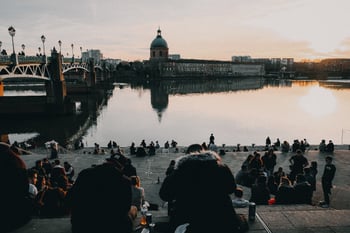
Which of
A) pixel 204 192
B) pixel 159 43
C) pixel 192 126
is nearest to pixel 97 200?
pixel 204 192

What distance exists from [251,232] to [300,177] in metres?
2.68

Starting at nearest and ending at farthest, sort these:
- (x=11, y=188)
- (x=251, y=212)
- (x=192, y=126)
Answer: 1. (x=11, y=188)
2. (x=251, y=212)
3. (x=192, y=126)

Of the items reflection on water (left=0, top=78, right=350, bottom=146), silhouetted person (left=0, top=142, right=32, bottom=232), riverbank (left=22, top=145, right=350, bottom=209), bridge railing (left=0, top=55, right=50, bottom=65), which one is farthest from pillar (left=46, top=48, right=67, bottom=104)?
silhouetted person (left=0, top=142, right=32, bottom=232)

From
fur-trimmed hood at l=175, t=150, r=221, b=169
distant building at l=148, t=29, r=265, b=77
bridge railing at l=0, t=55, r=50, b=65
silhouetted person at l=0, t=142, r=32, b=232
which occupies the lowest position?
silhouetted person at l=0, t=142, r=32, b=232

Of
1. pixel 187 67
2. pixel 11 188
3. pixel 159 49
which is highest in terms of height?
pixel 159 49

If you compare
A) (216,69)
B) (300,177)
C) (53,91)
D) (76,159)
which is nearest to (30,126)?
(53,91)

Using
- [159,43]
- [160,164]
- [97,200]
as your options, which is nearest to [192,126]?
[160,164]

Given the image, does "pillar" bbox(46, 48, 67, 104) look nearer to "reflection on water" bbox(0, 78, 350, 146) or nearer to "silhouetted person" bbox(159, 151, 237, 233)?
"reflection on water" bbox(0, 78, 350, 146)

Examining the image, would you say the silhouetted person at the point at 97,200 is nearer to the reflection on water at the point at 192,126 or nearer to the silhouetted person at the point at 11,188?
the silhouetted person at the point at 11,188

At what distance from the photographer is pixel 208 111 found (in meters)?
48.2

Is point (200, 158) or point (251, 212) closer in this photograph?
point (200, 158)

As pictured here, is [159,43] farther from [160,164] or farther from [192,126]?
[160,164]

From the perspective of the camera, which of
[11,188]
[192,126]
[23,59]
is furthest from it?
[23,59]

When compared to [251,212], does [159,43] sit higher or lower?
higher
